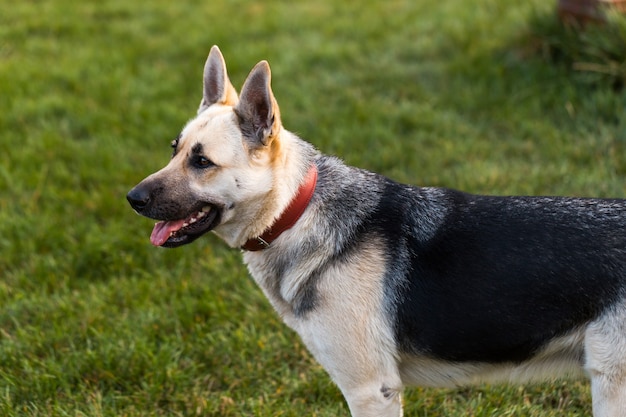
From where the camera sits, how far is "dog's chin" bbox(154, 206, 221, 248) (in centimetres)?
354

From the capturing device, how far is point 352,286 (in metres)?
3.40

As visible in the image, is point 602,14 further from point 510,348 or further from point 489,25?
point 510,348

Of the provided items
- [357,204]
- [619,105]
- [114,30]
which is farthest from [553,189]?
[114,30]

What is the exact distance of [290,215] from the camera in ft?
11.6

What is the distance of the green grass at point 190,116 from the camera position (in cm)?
424

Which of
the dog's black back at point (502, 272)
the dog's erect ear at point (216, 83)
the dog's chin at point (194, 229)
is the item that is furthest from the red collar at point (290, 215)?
the dog's erect ear at point (216, 83)

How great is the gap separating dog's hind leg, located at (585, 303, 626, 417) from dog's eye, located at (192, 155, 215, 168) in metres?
1.83

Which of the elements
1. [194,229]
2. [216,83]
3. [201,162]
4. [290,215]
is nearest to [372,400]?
[290,215]

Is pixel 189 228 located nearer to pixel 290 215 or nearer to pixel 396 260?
pixel 290 215

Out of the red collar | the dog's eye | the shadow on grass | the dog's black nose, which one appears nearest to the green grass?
the shadow on grass

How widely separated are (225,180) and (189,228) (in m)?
0.29

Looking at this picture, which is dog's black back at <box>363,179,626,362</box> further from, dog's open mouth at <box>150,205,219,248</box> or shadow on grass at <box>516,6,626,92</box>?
shadow on grass at <box>516,6,626,92</box>

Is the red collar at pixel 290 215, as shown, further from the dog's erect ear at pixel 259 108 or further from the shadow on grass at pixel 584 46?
the shadow on grass at pixel 584 46

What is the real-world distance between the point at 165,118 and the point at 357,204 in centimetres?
425
